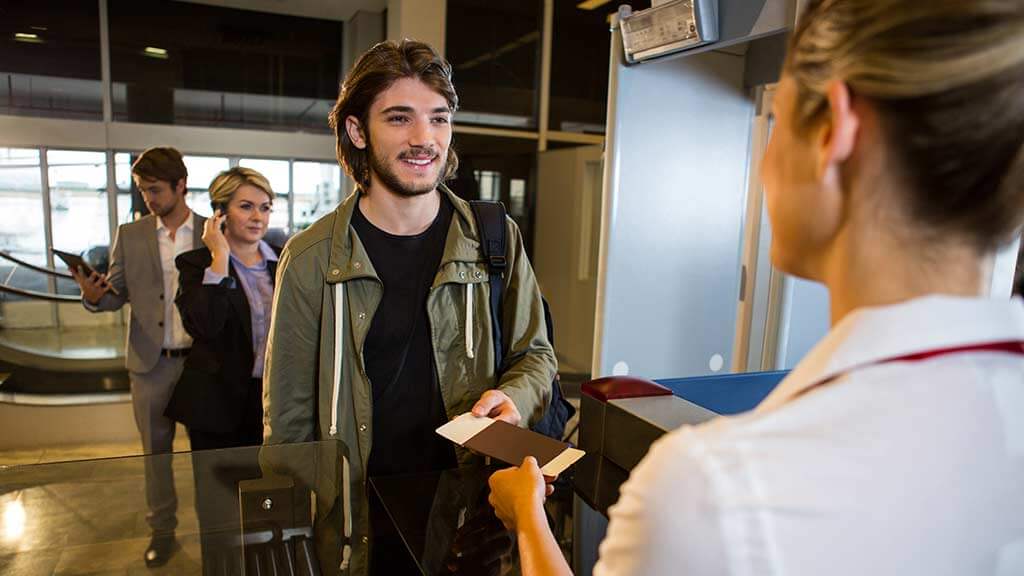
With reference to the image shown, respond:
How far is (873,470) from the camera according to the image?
525 millimetres

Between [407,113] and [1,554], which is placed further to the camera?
[407,113]

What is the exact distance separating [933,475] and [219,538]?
1227mm

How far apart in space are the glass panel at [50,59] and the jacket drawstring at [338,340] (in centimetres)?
426

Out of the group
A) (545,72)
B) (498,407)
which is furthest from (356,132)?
(545,72)

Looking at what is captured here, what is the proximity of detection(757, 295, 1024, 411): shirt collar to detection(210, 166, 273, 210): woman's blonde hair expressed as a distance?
2.80 metres

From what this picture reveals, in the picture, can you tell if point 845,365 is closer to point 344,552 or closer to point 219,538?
point 344,552

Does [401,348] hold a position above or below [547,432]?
above

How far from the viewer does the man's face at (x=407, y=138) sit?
6.15 feet

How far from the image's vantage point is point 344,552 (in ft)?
4.25

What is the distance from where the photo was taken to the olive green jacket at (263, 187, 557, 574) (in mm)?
1772

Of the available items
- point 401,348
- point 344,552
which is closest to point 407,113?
point 401,348

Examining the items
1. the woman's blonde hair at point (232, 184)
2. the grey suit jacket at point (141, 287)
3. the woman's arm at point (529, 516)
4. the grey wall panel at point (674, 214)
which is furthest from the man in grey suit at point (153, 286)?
the woman's arm at point (529, 516)

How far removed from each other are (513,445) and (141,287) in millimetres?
2507

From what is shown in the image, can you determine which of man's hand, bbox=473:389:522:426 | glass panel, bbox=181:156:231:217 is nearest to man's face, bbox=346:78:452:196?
man's hand, bbox=473:389:522:426
